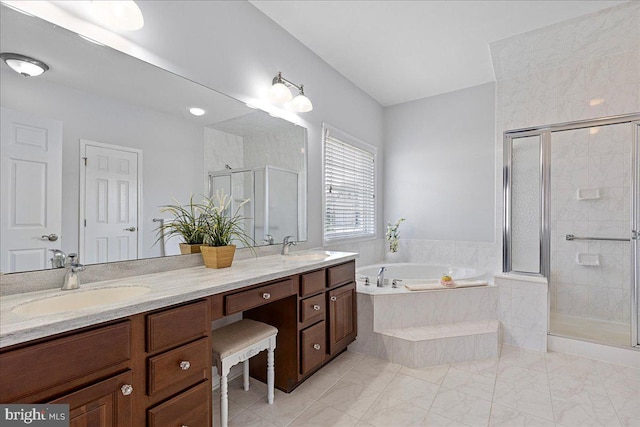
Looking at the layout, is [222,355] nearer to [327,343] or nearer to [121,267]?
[121,267]

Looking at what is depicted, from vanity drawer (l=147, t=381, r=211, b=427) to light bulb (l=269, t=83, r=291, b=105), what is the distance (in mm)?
1884

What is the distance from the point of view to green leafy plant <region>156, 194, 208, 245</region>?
1.71m

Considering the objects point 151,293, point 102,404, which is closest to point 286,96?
point 151,293

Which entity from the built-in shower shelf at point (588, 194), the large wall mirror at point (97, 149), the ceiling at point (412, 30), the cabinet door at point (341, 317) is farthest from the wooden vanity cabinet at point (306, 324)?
the built-in shower shelf at point (588, 194)

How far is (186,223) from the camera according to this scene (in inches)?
71.6

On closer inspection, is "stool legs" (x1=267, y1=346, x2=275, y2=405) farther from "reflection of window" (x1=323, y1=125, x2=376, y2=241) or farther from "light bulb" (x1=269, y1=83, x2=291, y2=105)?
"light bulb" (x1=269, y1=83, x2=291, y2=105)

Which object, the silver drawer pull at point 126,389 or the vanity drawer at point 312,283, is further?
the vanity drawer at point 312,283

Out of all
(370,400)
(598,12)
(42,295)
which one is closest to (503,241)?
(598,12)

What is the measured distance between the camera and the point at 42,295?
3.86 ft

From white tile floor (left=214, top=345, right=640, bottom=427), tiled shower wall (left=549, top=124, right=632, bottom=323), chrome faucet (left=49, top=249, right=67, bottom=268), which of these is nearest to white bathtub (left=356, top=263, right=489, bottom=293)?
white tile floor (left=214, top=345, right=640, bottom=427)

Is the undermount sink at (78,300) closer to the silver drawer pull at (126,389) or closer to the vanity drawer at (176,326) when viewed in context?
the vanity drawer at (176,326)

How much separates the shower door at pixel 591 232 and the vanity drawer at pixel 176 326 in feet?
9.98

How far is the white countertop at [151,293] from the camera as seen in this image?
85cm

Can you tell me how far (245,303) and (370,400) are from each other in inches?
42.4
